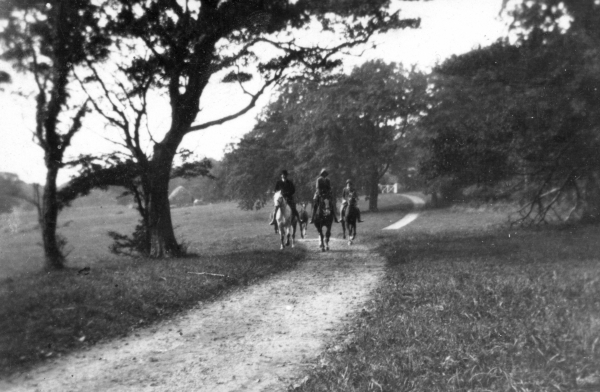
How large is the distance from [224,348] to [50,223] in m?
4.52

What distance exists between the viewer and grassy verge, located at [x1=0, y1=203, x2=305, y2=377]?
19.7ft

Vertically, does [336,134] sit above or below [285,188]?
above

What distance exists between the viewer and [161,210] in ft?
43.3

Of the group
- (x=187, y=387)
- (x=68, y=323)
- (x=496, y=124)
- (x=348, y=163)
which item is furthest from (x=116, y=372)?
(x=348, y=163)

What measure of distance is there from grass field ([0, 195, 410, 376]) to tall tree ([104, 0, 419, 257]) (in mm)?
1507

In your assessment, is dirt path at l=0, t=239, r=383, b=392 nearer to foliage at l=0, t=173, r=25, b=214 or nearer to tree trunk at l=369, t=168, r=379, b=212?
foliage at l=0, t=173, r=25, b=214

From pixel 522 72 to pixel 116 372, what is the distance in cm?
1117

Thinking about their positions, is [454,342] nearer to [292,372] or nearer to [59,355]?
[292,372]

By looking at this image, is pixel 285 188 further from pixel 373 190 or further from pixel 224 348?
pixel 373 190

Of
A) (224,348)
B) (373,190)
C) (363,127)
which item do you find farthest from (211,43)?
(373,190)

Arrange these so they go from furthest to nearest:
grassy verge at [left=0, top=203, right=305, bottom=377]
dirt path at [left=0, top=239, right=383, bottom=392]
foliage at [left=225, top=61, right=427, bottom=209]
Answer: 1. foliage at [left=225, top=61, right=427, bottom=209]
2. grassy verge at [left=0, top=203, right=305, bottom=377]
3. dirt path at [left=0, top=239, right=383, bottom=392]

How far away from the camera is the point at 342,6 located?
13141mm

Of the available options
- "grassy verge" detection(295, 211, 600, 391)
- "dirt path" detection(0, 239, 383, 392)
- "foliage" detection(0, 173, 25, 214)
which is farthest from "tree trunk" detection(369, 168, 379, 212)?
"foliage" detection(0, 173, 25, 214)

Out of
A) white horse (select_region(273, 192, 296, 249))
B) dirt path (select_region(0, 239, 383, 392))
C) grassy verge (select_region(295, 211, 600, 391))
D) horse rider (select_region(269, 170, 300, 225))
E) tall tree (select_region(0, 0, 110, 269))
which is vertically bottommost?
dirt path (select_region(0, 239, 383, 392))
